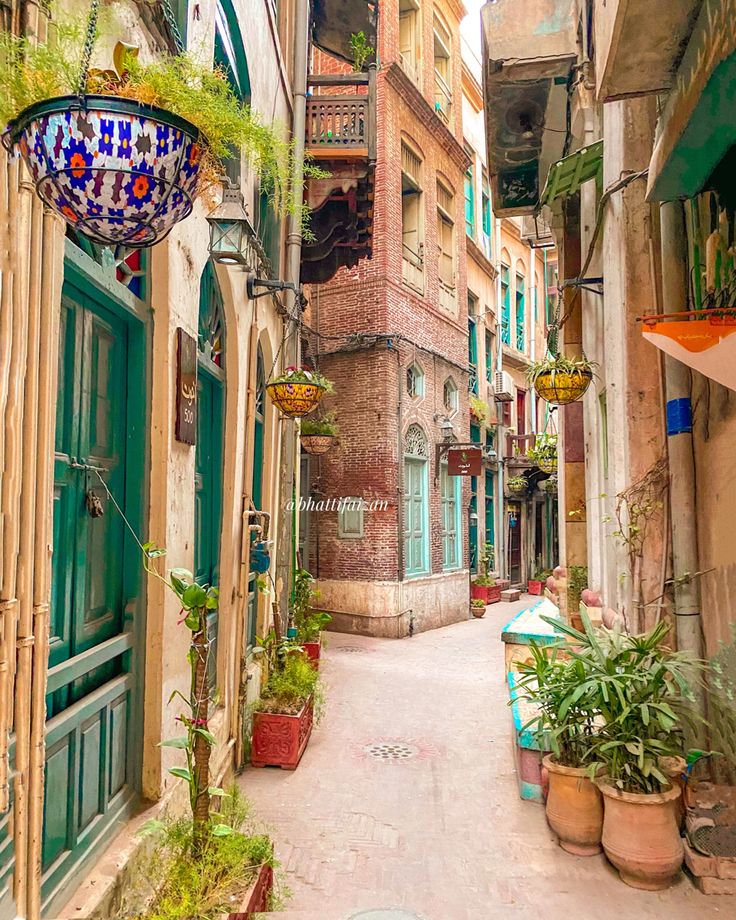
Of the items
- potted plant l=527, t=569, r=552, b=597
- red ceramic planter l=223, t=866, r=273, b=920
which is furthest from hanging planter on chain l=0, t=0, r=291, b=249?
potted plant l=527, t=569, r=552, b=597

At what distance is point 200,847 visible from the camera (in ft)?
9.50

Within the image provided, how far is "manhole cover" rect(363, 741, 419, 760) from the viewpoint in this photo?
241 inches

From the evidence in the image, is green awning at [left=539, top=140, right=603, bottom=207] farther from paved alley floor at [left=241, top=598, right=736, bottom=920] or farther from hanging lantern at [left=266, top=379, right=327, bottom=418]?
paved alley floor at [left=241, top=598, right=736, bottom=920]

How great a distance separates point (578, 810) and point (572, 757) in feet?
1.00

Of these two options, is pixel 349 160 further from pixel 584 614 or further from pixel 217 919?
pixel 217 919

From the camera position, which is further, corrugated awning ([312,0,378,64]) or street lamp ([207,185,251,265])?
corrugated awning ([312,0,378,64])

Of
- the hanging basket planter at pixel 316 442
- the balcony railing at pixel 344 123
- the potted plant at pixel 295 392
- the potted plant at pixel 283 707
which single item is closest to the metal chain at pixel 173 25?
the potted plant at pixel 295 392

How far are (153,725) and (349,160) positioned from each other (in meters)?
7.26

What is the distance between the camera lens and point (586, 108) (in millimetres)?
6707

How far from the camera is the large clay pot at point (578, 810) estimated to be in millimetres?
4152

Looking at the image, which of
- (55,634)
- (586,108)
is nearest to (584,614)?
(55,634)

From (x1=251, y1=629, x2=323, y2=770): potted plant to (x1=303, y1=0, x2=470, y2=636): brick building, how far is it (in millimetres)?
5754

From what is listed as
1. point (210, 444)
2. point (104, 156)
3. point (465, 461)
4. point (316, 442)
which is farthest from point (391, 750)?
point (465, 461)

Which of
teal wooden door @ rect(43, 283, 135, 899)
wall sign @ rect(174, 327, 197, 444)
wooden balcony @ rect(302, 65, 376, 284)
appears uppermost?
wooden balcony @ rect(302, 65, 376, 284)
